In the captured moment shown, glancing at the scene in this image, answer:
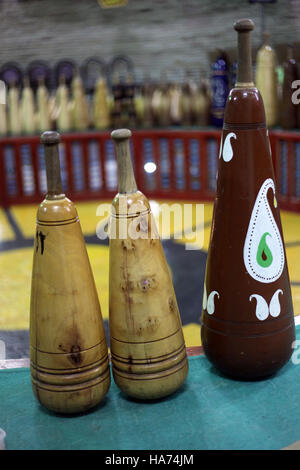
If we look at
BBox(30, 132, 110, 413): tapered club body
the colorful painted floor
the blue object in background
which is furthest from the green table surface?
the blue object in background

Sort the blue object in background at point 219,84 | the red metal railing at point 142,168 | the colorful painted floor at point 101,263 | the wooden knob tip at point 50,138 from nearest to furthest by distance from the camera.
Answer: the wooden knob tip at point 50,138 < the colorful painted floor at point 101,263 < the blue object in background at point 219,84 < the red metal railing at point 142,168

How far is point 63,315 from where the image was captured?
89cm

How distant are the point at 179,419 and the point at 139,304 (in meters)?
0.20

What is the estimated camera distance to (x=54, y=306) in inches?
35.0

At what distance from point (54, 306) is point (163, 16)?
685cm

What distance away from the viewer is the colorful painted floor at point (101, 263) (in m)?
2.03

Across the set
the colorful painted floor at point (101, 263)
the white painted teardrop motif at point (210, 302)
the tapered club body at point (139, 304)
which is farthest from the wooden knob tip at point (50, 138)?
the colorful painted floor at point (101, 263)

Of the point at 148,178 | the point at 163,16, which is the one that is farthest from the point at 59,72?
the point at 148,178

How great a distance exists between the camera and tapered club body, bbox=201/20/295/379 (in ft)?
3.10

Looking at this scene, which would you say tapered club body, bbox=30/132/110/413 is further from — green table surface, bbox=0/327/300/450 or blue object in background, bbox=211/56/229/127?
blue object in background, bbox=211/56/229/127

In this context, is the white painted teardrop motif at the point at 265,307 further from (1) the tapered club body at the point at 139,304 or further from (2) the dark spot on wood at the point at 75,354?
(2) the dark spot on wood at the point at 75,354

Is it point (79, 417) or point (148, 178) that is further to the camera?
point (148, 178)

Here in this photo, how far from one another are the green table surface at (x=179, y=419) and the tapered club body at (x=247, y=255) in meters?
0.05

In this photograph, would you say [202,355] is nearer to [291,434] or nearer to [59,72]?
[291,434]
